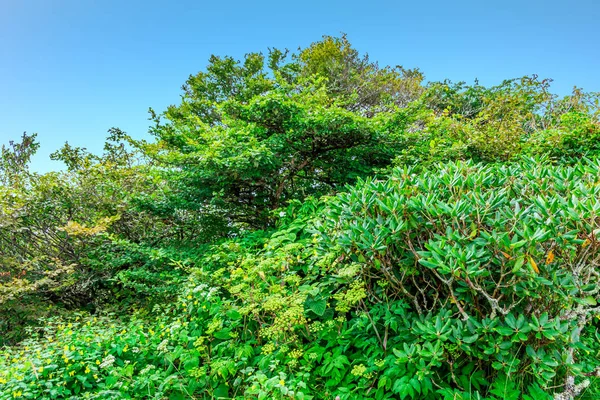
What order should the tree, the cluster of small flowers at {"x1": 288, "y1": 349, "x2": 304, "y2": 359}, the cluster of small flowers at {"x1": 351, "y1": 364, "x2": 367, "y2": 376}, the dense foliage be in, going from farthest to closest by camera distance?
1. the tree
2. the cluster of small flowers at {"x1": 288, "y1": 349, "x2": 304, "y2": 359}
3. the cluster of small flowers at {"x1": 351, "y1": 364, "x2": 367, "y2": 376}
4. the dense foliage

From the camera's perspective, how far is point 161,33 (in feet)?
31.6

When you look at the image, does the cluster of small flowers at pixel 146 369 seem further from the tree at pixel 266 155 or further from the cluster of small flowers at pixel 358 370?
the tree at pixel 266 155

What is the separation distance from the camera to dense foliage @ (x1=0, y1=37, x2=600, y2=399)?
61.9 inches

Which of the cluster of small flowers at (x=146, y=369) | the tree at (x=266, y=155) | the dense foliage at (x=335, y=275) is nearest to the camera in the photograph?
the dense foliage at (x=335, y=275)

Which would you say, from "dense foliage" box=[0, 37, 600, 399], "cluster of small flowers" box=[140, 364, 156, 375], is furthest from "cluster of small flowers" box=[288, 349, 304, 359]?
"cluster of small flowers" box=[140, 364, 156, 375]

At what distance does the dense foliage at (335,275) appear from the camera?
1572mm

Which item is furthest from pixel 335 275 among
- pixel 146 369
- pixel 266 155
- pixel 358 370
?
pixel 266 155

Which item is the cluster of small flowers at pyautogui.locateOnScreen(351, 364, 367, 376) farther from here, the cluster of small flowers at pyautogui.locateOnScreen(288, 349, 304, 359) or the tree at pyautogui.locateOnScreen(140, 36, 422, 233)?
the tree at pyautogui.locateOnScreen(140, 36, 422, 233)

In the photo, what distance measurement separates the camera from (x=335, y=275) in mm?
1969

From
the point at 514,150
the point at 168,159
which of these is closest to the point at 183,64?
the point at 168,159

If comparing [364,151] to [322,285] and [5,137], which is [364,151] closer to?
[322,285]

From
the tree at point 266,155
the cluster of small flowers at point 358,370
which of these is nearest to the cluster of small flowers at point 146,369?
the cluster of small flowers at point 358,370

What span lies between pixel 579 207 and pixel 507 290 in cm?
56

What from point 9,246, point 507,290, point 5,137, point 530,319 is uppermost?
point 5,137
